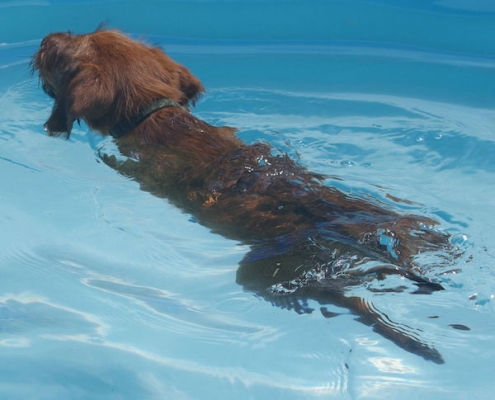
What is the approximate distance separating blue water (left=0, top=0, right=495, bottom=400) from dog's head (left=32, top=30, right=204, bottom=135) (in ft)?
1.59

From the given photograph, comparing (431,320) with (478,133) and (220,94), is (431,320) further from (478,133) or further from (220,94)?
(220,94)

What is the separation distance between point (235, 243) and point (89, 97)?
110cm

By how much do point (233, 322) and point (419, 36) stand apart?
13.8 ft

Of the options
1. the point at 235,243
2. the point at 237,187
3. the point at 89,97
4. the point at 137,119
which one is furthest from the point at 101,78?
the point at 235,243

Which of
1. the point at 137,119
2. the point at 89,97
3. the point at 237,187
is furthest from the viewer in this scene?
the point at 137,119

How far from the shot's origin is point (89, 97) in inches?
162

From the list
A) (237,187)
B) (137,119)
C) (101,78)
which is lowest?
(237,187)

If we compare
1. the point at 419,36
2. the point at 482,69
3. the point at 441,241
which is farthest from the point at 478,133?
the point at 441,241

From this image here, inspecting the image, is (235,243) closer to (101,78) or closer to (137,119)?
(137,119)

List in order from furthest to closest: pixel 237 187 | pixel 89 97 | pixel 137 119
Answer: pixel 137 119, pixel 89 97, pixel 237 187

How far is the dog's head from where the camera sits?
4.16 m

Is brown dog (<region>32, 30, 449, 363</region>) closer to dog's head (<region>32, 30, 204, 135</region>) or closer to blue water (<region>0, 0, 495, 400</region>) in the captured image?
dog's head (<region>32, 30, 204, 135</region>)

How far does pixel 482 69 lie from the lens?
6543 mm

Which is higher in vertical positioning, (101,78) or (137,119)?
Result: (101,78)
